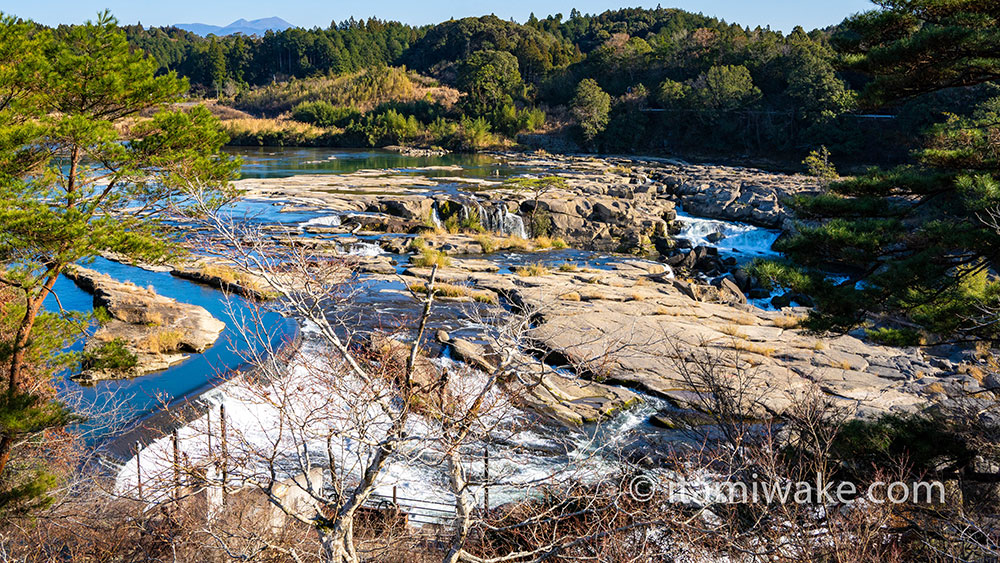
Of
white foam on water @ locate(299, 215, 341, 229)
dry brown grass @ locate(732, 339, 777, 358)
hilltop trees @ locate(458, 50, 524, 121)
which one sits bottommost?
dry brown grass @ locate(732, 339, 777, 358)

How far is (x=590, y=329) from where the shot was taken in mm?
15305

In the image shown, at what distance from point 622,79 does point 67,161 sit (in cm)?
7083

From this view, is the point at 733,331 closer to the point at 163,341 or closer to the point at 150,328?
the point at 163,341

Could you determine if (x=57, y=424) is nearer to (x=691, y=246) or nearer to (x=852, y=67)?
(x=852, y=67)

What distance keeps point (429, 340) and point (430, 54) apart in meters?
104

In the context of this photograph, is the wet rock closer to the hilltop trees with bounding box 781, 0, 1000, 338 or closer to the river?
the river

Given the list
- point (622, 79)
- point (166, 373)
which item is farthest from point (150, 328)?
point (622, 79)

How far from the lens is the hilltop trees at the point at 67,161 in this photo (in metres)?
7.41

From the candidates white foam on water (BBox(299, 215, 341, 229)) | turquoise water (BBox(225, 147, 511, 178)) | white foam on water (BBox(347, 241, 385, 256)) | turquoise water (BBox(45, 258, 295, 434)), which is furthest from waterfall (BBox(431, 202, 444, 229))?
turquoise water (BBox(225, 147, 511, 178))

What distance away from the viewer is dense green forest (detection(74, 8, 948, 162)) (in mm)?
50500

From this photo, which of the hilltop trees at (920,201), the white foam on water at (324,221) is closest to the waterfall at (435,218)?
the white foam on water at (324,221)

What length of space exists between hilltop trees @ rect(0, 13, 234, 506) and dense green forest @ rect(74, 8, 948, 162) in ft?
87.9

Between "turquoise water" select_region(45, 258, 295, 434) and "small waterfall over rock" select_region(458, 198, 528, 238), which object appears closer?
"turquoise water" select_region(45, 258, 295, 434)

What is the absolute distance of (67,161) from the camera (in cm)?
909
